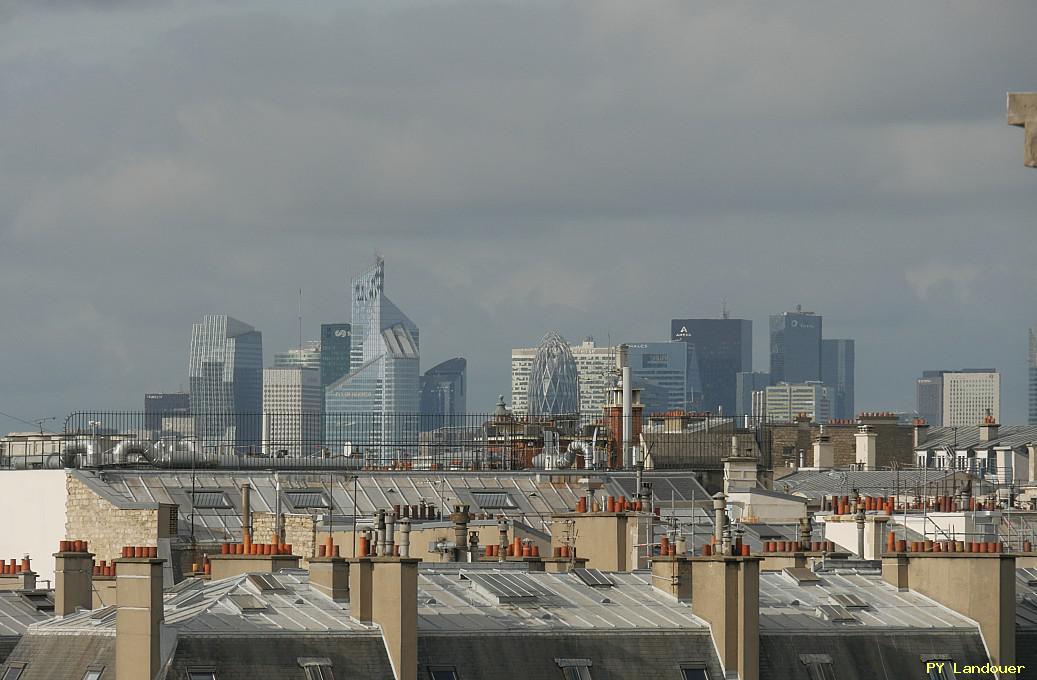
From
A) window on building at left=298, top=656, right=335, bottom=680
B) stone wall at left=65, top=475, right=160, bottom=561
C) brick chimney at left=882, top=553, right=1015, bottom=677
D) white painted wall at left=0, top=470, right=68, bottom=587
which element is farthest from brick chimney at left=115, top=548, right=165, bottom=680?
white painted wall at left=0, top=470, right=68, bottom=587

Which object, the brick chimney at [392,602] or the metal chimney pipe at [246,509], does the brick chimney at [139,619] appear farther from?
the metal chimney pipe at [246,509]

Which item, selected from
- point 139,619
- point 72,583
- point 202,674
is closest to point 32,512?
point 72,583

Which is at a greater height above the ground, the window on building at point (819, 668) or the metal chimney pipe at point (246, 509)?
the metal chimney pipe at point (246, 509)

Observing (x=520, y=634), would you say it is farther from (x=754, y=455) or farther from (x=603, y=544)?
(x=754, y=455)

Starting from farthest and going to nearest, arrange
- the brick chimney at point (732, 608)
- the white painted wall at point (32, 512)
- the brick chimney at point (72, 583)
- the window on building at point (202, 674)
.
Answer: the white painted wall at point (32, 512) → the brick chimney at point (72, 583) → the brick chimney at point (732, 608) → the window on building at point (202, 674)

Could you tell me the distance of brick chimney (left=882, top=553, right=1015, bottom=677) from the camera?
50188mm

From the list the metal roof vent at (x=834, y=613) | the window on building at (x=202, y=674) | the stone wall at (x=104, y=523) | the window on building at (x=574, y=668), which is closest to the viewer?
the window on building at (x=202, y=674)

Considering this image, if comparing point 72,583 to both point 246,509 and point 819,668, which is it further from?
point 246,509

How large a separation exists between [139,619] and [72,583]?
457 inches

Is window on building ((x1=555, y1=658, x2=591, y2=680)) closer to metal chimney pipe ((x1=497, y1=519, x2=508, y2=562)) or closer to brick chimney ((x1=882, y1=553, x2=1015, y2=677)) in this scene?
brick chimney ((x1=882, y1=553, x2=1015, y2=677))

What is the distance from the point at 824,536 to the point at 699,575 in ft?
96.0

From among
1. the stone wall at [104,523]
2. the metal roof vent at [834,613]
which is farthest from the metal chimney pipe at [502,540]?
the metal roof vent at [834,613]

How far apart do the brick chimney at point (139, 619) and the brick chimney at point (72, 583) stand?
9.91 meters

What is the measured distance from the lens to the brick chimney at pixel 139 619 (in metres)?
44.4
